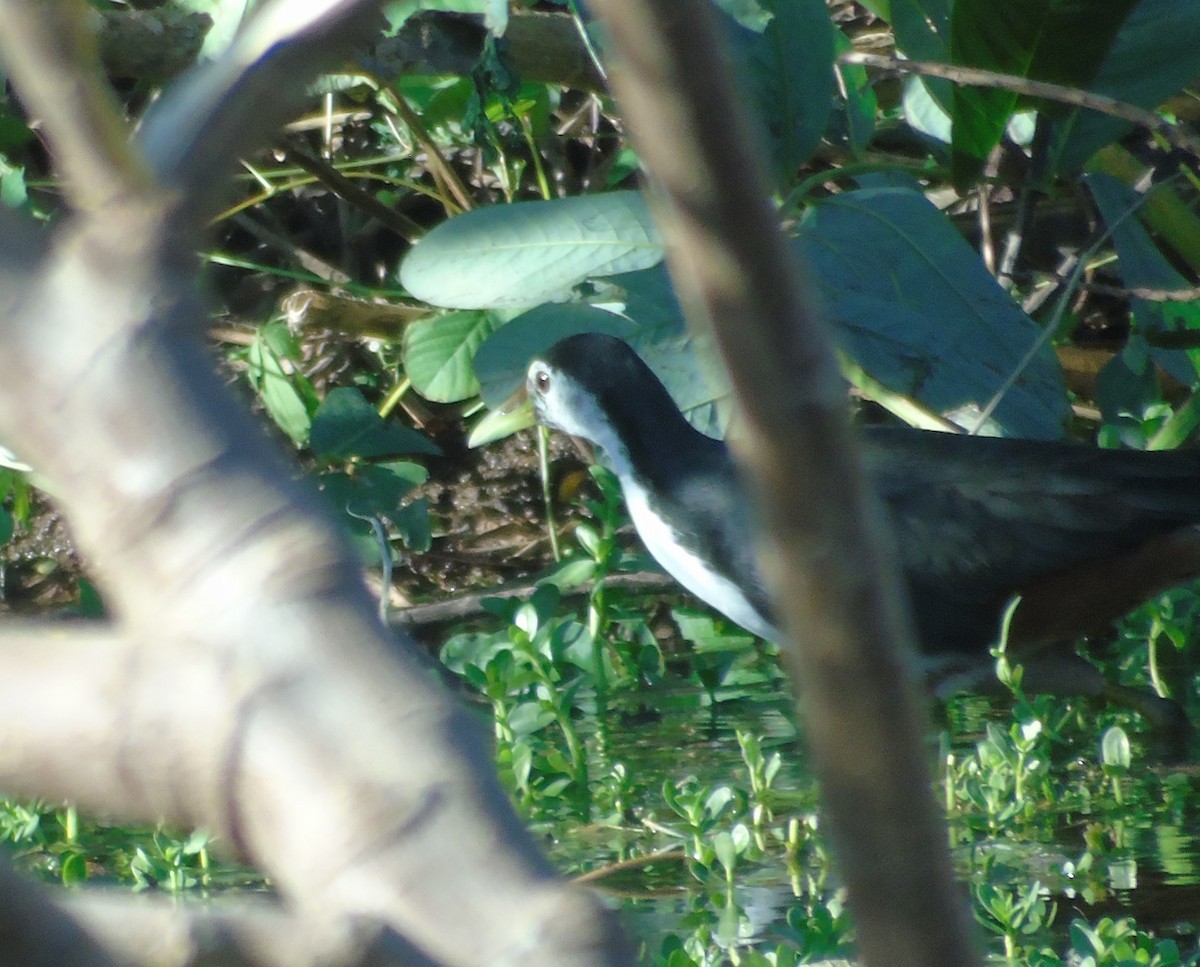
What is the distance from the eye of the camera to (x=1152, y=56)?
9.21 ft

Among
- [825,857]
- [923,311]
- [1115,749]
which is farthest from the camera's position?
[923,311]

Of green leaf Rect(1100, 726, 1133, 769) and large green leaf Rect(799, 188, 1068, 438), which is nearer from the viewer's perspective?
green leaf Rect(1100, 726, 1133, 769)

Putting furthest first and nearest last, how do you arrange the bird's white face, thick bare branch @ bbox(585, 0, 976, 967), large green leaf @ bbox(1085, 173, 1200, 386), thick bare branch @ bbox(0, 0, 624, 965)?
the bird's white face, large green leaf @ bbox(1085, 173, 1200, 386), thick bare branch @ bbox(0, 0, 624, 965), thick bare branch @ bbox(585, 0, 976, 967)

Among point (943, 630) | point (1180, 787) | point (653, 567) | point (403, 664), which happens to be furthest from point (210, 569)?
point (653, 567)

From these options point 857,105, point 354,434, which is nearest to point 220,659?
point 354,434

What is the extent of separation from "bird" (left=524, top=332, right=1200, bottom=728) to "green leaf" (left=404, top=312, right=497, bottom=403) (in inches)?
26.5

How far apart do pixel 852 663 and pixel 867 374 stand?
8.12 ft

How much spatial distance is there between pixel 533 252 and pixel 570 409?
37 cm

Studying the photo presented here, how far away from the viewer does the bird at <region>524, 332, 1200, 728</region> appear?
2594 mm

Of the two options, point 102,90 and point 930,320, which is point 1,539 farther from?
point 102,90

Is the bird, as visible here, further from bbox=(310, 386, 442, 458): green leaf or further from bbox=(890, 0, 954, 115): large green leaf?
bbox=(890, 0, 954, 115): large green leaf

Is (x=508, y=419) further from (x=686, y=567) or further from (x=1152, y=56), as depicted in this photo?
(x=1152, y=56)

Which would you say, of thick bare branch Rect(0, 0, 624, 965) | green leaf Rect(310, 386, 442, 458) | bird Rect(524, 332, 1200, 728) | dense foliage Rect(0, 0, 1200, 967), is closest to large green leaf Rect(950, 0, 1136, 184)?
dense foliage Rect(0, 0, 1200, 967)

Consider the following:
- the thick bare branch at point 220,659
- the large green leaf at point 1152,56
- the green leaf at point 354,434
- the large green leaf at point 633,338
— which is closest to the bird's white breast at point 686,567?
the large green leaf at point 633,338
